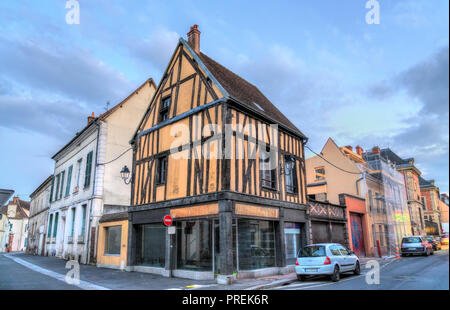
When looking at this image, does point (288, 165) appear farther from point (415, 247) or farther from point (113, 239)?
point (415, 247)

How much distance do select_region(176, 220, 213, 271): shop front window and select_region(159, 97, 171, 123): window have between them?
529 centimetres

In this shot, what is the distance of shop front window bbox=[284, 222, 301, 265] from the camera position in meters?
13.6

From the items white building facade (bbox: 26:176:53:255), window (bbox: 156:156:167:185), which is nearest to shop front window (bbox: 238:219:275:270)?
window (bbox: 156:156:167:185)

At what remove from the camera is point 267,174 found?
13203mm

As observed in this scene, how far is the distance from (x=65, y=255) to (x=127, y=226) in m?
9.04

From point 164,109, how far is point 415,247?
18.1 meters

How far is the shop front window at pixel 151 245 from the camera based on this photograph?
13.4m

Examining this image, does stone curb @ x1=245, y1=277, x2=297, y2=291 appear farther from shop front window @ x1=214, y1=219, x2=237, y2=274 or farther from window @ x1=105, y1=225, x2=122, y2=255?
window @ x1=105, y1=225, x2=122, y2=255

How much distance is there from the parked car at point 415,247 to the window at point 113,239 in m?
18.1

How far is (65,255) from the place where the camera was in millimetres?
21125

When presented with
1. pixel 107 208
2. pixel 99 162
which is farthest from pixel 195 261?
pixel 99 162

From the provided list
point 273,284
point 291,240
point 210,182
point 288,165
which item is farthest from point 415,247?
point 210,182

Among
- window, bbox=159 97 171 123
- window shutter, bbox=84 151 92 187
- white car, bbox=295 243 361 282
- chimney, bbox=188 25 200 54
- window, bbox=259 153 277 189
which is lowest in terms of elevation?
white car, bbox=295 243 361 282
